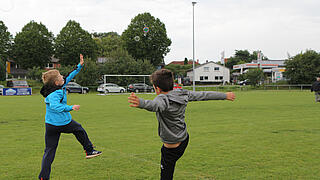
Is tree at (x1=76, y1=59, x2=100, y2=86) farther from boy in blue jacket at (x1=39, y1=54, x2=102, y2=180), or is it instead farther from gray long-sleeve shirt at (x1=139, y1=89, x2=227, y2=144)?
gray long-sleeve shirt at (x1=139, y1=89, x2=227, y2=144)

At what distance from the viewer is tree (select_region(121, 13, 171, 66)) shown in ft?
245

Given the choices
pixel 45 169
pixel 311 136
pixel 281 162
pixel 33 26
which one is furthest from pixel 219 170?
pixel 33 26

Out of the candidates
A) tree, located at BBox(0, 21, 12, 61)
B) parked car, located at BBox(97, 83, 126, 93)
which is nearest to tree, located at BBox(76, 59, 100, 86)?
parked car, located at BBox(97, 83, 126, 93)

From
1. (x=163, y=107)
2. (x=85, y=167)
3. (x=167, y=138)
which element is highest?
(x=163, y=107)

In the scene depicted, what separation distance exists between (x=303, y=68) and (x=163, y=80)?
58.8 metres

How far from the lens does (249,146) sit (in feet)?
26.7

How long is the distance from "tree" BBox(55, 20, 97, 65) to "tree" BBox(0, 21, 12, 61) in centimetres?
1223

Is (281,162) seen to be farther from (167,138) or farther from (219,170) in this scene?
(167,138)

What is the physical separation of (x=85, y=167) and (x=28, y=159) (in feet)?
5.22

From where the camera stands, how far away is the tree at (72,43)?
7619 centimetres

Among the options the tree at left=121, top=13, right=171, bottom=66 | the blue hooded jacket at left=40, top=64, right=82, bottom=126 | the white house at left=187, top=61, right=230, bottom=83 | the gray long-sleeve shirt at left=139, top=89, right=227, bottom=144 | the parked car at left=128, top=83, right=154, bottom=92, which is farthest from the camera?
the white house at left=187, top=61, right=230, bottom=83

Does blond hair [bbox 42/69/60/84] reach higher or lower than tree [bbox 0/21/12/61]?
lower

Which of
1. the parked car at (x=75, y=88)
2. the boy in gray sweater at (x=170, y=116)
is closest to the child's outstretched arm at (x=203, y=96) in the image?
the boy in gray sweater at (x=170, y=116)

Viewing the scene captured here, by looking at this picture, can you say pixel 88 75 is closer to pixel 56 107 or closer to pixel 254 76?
pixel 254 76
